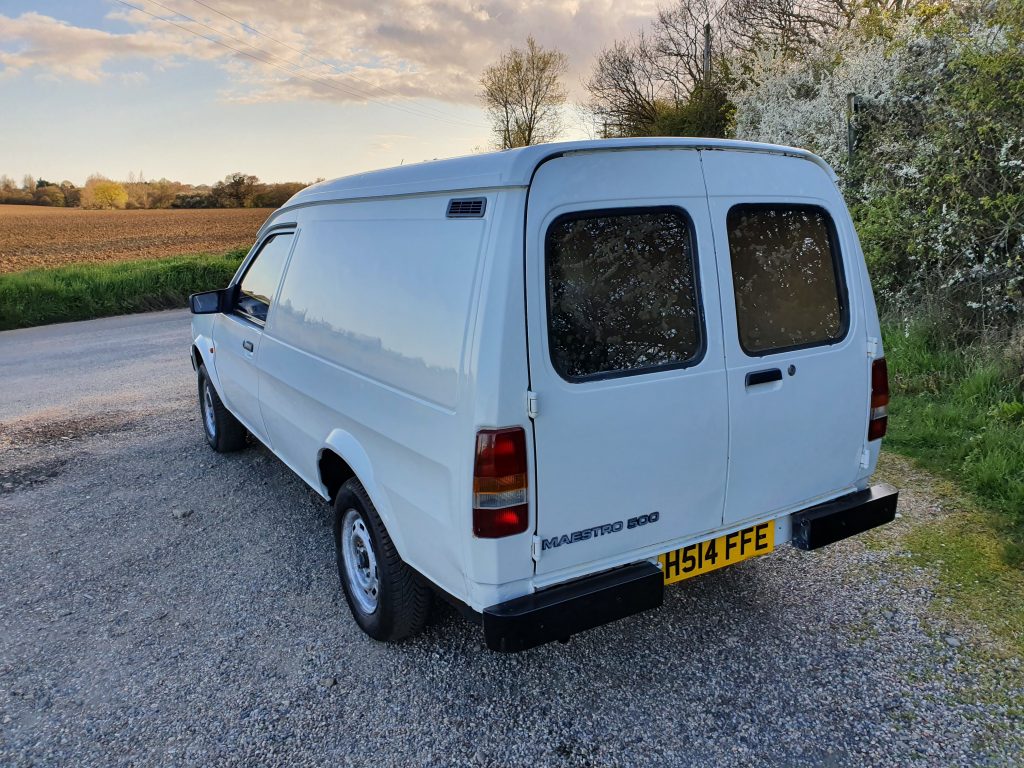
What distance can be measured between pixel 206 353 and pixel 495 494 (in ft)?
12.6

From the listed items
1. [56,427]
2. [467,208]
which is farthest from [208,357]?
[467,208]

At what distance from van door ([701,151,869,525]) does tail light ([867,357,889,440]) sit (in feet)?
0.20

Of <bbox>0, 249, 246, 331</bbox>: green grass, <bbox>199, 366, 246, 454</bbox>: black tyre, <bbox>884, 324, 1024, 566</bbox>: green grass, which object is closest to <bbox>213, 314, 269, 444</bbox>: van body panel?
<bbox>199, 366, 246, 454</bbox>: black tyre

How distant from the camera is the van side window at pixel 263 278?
13.0 ft

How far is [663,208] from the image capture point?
8.02 feet

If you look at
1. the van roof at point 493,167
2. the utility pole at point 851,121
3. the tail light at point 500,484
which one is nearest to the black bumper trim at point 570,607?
the tail light at point 500,484

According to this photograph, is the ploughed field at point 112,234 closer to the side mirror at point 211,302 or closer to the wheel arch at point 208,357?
the wheel arch at point 208,357

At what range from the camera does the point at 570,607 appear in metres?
2.30

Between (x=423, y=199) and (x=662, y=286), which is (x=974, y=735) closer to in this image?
(x=662, y=286)

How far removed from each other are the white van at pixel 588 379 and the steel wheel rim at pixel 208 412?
2674mm

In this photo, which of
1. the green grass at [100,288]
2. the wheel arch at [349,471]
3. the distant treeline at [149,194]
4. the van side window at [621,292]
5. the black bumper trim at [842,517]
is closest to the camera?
the van side window at [621,292]

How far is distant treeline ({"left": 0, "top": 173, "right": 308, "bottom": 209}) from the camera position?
36688mm

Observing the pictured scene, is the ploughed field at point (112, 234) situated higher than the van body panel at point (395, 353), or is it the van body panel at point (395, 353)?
the ploughed field at point (112, 234)

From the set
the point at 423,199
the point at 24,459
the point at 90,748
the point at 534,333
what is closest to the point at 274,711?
the point at 90,748
